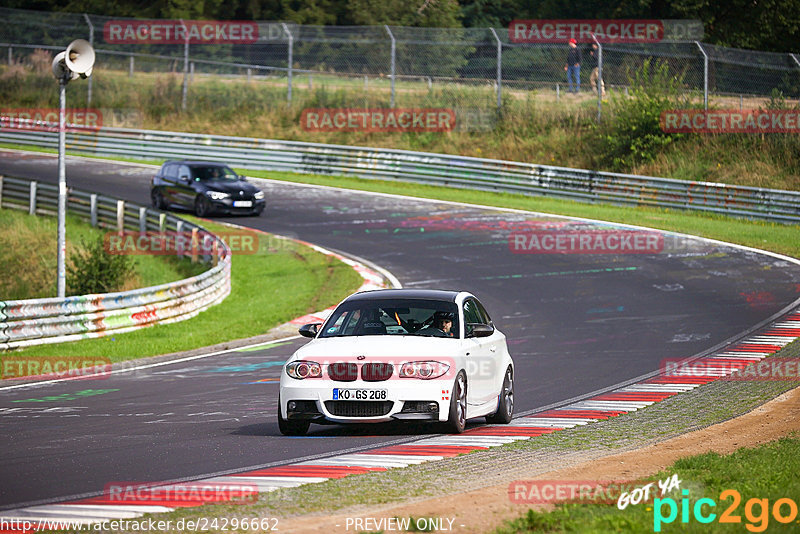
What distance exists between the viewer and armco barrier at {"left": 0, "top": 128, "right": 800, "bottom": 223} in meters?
34.0

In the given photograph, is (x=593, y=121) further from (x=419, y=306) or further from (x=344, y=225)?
(x=419, y=306)

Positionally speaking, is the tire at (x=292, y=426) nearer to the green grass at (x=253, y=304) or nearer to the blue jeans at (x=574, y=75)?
the green grass at (x=253, y=304)

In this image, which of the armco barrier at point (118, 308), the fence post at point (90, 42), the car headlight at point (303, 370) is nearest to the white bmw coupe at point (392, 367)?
the car headlight at point (303, 370)

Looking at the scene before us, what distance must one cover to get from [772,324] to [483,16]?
47.9 meters

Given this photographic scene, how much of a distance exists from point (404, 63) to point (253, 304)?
21.5 m

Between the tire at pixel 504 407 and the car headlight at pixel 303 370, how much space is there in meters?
2.19

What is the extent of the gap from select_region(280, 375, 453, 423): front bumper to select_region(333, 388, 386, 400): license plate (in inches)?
1.1

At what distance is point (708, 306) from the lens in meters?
22.0

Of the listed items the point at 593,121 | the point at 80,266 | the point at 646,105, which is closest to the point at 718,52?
the point at 646,105

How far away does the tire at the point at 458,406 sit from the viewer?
35.7 ft

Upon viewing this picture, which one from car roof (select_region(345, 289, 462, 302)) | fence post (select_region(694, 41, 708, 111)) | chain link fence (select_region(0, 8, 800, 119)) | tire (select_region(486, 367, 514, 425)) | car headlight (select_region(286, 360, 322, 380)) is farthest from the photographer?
chain link fence (select_region(0, 8, 800, 119))

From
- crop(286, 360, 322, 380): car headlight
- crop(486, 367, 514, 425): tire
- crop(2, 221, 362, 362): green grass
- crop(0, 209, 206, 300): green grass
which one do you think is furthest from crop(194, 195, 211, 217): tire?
crop(286, 360, 322, 380): car headlight

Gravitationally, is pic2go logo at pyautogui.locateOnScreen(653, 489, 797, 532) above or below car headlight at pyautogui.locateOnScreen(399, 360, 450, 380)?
above

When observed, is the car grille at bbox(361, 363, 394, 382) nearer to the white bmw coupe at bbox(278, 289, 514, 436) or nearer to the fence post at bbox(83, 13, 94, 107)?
the white bmw coupe at bbox(278, 289, 514, 436)
